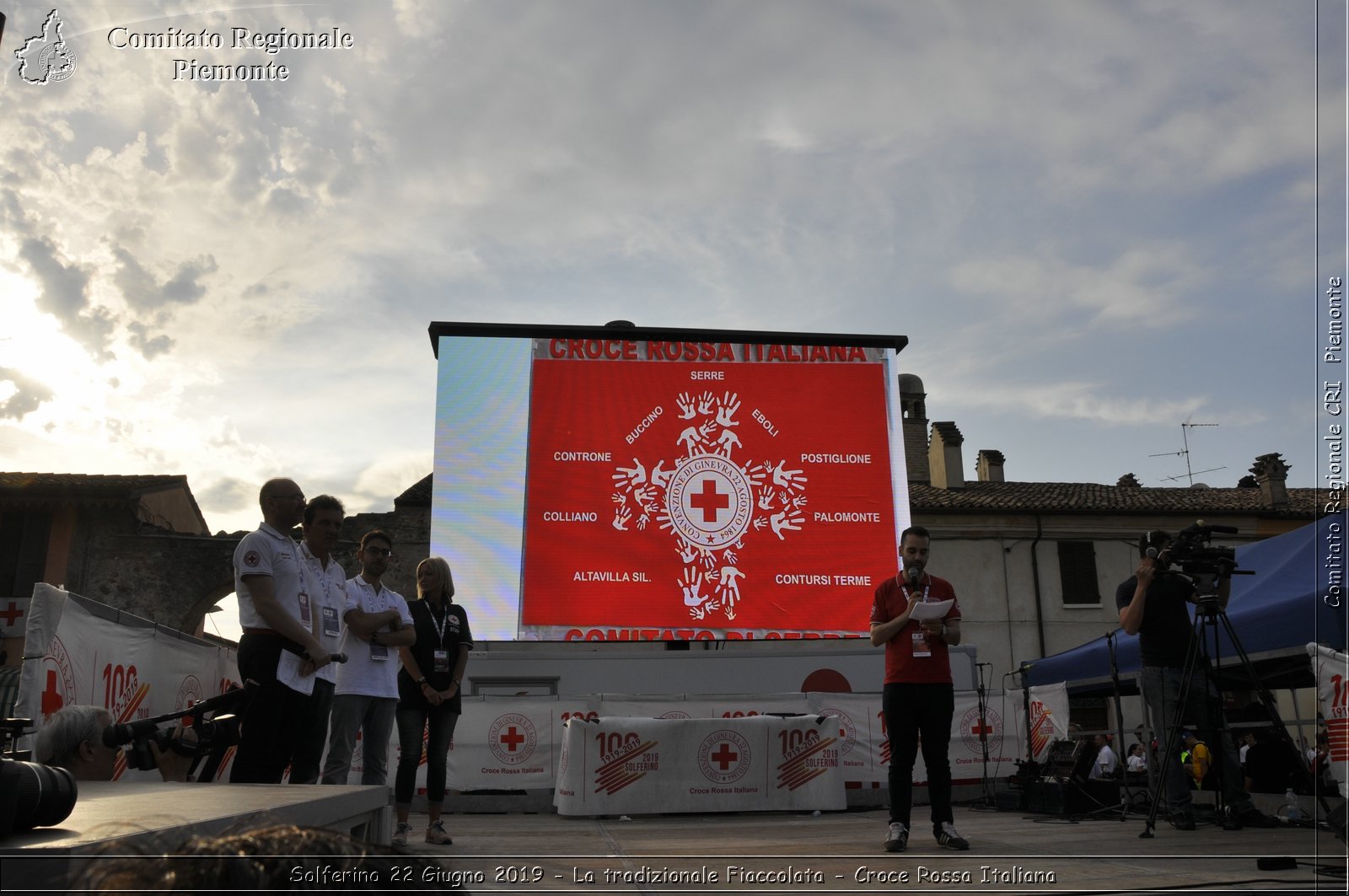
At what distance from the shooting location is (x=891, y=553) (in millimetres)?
10914

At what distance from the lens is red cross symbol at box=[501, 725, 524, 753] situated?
32.5 feet

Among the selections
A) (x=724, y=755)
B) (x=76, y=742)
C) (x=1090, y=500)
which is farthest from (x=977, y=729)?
(x=1090, y=500)

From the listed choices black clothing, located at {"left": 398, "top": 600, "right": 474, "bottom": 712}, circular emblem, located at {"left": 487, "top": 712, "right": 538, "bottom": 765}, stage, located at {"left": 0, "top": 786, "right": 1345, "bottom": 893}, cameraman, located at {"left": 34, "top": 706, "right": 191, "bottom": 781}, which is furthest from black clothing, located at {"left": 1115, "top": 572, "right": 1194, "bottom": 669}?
circular emblem, located at {"left": 487, "top": 712, "right": 538, "bottom": 765}

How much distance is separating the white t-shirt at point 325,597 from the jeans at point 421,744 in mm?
576

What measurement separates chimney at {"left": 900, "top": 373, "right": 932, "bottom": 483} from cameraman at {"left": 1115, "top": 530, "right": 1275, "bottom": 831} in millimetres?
22594

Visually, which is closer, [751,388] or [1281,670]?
[1281,670]

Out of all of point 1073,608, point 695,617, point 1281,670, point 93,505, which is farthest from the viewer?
point 1073,608

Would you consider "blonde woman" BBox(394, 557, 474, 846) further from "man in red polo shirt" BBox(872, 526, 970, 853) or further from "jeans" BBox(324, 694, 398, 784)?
"man in red polo shirt" BBox(872, 526, 970, 853)

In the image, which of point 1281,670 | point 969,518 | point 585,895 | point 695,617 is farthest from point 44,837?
point 969,518

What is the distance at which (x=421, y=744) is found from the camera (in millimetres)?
5102

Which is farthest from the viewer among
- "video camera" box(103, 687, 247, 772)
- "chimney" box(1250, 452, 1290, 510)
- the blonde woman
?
"chimney" box(1250, 452, 1290, 510)

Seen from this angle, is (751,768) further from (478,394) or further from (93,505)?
(93,505)

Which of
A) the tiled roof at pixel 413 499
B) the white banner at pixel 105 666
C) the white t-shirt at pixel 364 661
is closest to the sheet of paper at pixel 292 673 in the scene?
the white t-shirt at pixel 364 661

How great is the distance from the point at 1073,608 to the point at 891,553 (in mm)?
15834
